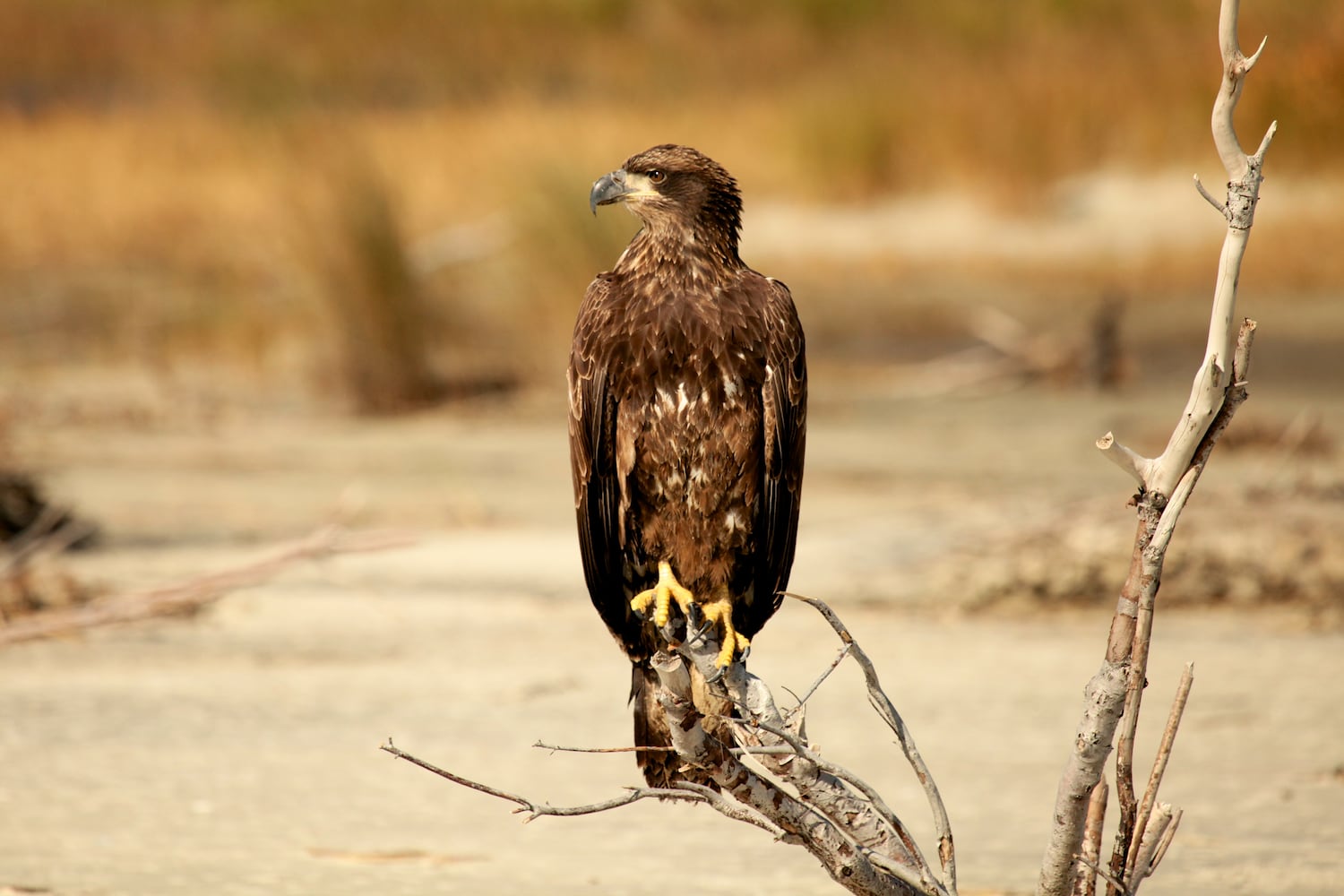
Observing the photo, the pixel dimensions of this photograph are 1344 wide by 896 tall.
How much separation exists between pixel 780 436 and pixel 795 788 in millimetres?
612

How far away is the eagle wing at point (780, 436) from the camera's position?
3094 millimetres

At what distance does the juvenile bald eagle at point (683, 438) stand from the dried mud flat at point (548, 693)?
1.41 ft

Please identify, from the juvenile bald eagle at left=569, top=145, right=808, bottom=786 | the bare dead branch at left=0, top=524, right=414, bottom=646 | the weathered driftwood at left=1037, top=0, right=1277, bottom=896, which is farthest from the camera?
the juvenile bald eagle at left=569, top=145, right=808, bottom=786

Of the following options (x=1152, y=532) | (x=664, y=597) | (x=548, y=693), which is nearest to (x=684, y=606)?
(x=664, y=597)

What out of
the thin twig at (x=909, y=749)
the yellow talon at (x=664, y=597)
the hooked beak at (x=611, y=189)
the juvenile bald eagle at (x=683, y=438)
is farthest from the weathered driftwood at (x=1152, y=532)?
the hooked beak at (x=611, y=189)

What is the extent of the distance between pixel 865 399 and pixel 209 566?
6481 millimetres

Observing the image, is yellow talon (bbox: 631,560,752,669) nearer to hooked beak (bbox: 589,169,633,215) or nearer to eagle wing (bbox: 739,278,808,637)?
eagle wing (bbox: 739,278,808,637)

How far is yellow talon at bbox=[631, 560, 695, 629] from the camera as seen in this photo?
3092 millimetres

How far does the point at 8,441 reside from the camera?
761 cm

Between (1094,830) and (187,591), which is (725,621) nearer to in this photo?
(1094,830)

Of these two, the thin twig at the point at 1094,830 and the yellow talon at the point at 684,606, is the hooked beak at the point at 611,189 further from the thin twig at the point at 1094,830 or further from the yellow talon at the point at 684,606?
the thin twig at the point at 1094,830

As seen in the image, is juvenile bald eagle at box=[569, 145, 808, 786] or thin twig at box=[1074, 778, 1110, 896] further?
juvenile bald eagle at box=[569, 145, 808, 786]

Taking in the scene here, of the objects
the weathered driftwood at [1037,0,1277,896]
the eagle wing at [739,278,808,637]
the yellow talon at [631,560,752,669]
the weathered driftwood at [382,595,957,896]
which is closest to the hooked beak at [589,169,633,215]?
the eagle wing at [739,278,808,637]

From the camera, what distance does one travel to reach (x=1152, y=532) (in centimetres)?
245
